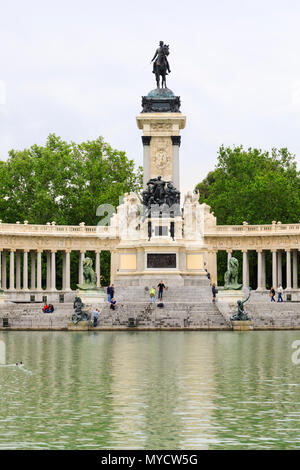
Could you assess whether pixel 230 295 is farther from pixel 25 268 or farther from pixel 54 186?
pixel 54 186

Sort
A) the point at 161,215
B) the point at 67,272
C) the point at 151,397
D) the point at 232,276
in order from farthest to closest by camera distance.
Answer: the point at 67,272
the point at 161,215
the point at 232,276
the point at 151,397

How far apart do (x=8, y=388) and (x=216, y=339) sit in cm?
1630

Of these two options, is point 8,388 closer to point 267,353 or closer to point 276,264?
point 267,353

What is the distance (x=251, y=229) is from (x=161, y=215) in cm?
2099

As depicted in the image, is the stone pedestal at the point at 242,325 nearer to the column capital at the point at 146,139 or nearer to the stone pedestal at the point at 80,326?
the stone pedestal at the point at 80,326

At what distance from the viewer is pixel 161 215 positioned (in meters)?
58.4

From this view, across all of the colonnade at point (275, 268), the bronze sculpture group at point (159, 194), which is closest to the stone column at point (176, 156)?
the bronze sculpture group at point (159, 194)

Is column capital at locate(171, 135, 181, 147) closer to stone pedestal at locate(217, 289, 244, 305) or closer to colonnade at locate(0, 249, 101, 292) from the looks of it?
stone pedestal at locate(217, 289, 244, 305)

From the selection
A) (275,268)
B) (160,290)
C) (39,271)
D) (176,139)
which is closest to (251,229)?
(275,268)

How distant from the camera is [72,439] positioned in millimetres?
13859

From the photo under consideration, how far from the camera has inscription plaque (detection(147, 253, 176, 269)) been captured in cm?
5706

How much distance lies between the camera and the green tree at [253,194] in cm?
8356

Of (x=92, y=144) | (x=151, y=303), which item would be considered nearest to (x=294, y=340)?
(x=151, y=303)

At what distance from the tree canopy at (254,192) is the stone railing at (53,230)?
13594 mm
